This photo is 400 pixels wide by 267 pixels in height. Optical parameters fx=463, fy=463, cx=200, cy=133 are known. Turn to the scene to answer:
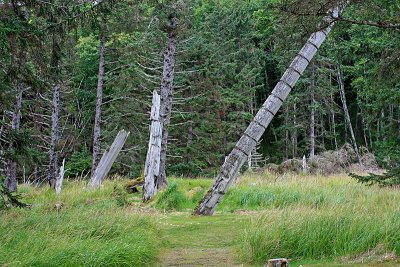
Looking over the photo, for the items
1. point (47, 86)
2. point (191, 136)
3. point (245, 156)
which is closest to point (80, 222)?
point (47, 86)

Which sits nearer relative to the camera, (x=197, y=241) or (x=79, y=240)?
(x=79, y=240)

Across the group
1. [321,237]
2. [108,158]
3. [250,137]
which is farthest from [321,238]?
[108,158]

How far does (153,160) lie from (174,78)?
61.1ft

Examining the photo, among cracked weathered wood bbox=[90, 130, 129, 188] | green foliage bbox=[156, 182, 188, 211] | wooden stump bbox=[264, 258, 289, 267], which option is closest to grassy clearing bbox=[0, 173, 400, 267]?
wooden stump bbox=[264, 258, 289, 267]

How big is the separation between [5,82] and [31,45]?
69 centimetres

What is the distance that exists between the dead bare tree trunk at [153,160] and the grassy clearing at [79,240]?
4448 mm

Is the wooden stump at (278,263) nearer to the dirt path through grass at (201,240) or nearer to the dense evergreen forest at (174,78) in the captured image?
the dirt path through grass at (201,240)

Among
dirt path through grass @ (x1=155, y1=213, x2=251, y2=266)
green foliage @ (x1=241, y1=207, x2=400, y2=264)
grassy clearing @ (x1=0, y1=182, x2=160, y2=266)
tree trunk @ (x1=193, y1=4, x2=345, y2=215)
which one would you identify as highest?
tree trunk @ (x1=193, y1=4, x2=345, y2=215)

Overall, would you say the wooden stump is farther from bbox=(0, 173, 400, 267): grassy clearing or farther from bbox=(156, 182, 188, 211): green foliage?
bbox=(156, 182, 188, 211): green foliage

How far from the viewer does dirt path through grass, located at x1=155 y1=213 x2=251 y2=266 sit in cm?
526

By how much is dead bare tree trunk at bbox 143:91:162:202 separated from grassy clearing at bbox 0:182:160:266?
4.45 metres

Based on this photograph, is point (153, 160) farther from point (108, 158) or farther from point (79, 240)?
point (79, 240)

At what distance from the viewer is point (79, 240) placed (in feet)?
16.1

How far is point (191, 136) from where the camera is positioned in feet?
98.4
